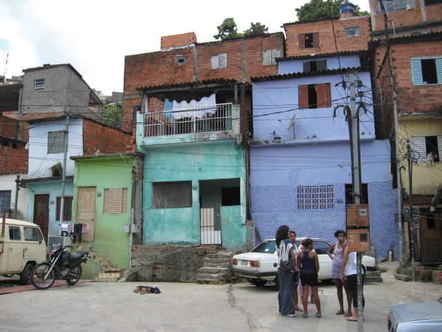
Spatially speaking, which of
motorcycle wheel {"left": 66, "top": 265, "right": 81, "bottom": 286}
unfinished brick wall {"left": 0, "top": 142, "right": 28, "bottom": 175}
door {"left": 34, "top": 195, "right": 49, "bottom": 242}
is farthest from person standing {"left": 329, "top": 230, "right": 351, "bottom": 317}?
unfinished brick wall {"left": 0, "top": 142, "right": 28, "bottom": 175}

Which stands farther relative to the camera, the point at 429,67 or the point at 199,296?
the point at 429,67

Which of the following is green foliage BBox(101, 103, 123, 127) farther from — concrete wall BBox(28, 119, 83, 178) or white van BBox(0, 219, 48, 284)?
white van BBox(0, 219, 48, 284)

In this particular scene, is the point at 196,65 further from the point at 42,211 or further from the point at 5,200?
the point at 5,200

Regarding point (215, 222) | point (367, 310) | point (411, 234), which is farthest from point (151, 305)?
point (411, 234)

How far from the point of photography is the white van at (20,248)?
13.0 m

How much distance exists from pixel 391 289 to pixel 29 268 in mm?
11061

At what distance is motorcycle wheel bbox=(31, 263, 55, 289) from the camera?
42.3 feet

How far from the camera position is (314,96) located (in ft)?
61.9

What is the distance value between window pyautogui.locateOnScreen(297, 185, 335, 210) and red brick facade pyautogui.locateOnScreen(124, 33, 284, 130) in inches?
500

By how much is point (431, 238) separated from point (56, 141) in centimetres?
1816

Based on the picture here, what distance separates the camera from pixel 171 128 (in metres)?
19.6

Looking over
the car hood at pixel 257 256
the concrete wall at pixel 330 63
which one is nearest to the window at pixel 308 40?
the concrete wall at pixel 330 63

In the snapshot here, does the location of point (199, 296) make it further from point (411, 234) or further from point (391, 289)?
point (411, 234)

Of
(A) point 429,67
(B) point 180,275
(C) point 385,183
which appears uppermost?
(A) point 429,67
